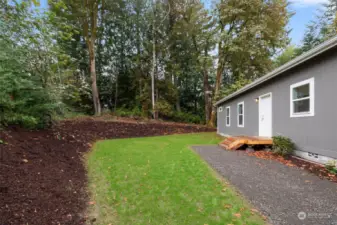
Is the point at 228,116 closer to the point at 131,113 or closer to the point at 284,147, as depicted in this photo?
the point at 284,147

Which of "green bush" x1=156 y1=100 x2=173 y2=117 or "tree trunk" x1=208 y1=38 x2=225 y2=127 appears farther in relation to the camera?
"green bush" x1=156 y1=100 x2=173 y2=117

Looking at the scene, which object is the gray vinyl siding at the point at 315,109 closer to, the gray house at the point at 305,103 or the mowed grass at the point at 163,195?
the gray house at the point at 305,103

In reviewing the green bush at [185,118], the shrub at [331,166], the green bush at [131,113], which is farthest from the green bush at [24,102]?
the green bush at [185,118]

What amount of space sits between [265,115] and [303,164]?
2.89 meters

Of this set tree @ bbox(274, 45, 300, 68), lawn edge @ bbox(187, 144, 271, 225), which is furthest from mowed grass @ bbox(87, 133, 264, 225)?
tree @ bbox(274, 45, 300, 68)

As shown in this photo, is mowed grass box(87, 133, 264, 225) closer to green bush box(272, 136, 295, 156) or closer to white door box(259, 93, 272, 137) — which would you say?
green bush box(272, 136, 295, 156)

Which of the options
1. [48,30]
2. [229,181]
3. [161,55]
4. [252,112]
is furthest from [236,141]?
[161,55]

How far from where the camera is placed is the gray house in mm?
4457

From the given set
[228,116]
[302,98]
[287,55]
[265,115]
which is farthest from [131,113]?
[287,55]

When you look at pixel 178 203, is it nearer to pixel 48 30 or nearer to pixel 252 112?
pixel 48 30

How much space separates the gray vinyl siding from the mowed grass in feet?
8.84

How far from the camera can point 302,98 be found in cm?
543

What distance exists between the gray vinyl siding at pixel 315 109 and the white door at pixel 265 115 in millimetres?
216

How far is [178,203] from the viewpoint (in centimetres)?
288
